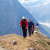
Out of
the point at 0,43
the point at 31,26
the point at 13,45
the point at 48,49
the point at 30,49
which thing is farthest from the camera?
the point at 31,26

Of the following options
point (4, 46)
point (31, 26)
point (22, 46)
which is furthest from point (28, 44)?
point (31, 26)

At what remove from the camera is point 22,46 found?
51.1ft

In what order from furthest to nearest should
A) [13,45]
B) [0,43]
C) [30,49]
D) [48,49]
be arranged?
[48,49]
[0,43]
[13,45]
[30,49]

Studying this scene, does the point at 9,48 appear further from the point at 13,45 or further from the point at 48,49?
the point at 48,49

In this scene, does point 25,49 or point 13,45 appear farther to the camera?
point 13,45

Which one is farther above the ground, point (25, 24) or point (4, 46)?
point (25, 24)

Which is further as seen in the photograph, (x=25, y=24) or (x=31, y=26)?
(x=31, y=26)

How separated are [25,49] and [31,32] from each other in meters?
9.70

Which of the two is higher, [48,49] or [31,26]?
[31,26]

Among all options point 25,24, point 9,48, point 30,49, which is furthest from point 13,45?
point 25,24

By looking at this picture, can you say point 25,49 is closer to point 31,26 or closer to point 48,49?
point 48,49

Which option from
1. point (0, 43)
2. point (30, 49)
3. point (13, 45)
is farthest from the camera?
point (0, 43)

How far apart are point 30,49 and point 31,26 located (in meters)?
9.07

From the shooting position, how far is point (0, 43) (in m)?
17.2
